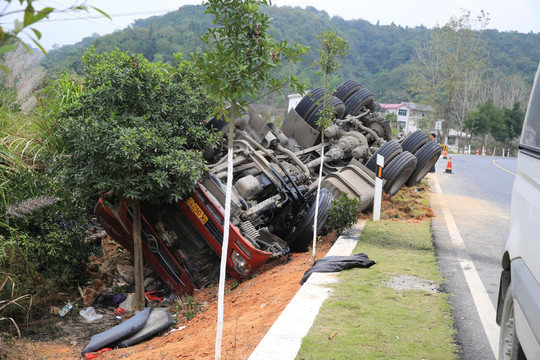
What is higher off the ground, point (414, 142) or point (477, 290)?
point (414, 142)

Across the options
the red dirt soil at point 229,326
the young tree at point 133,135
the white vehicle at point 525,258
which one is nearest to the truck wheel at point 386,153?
the red dirt soil at point 229,326

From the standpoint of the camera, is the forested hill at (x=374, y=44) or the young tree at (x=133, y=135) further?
the forested hill at (x=374, y=44)

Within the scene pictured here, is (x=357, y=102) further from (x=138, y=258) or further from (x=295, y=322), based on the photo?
(x=295, y=322)

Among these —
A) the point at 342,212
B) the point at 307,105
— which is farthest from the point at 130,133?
the point at 307,105

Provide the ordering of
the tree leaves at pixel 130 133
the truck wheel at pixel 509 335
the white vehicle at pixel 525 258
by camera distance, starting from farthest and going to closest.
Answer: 1. the tree leaves at pixel 130 133
2. the truck wheel at pixel 509 335
3. the white vehicle at pixel 525 258

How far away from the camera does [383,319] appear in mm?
5352

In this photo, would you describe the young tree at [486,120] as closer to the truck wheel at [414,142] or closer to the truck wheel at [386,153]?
the truck wheel at [414,142]

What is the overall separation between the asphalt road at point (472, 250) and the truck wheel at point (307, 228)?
76.6 inches

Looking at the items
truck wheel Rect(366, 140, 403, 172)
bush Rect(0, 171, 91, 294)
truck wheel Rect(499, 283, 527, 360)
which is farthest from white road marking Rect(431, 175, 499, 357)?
bush Rect(0, 171, 91, 294)

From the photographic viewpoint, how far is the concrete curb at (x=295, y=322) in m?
4.43

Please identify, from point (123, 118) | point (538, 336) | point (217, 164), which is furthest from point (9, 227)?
point (538, 336)

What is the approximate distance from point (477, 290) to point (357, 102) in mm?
10020

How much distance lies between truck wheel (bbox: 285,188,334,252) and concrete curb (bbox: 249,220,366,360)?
2353 mm

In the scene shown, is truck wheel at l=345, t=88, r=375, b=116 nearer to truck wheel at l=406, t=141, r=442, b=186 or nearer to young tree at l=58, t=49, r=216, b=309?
truck wheel at l=406, t=141, r=442, b=186
